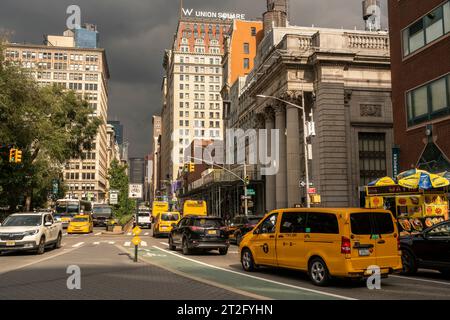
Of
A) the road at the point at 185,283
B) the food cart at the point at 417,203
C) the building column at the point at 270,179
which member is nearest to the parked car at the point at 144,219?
the building column at the point at 270,179

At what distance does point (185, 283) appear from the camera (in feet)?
36.9

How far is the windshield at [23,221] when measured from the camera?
784 inches

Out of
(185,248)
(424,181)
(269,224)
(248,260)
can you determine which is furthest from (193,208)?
(269,224)

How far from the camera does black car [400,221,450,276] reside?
1237 centimetres

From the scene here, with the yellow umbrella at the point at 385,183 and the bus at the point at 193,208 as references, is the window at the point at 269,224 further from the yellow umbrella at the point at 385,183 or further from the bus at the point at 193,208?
the bus at the point at 193,208

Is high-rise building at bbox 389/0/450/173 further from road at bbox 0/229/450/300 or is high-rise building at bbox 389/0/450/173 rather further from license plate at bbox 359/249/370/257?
license plate at bbox 359/249/370/257

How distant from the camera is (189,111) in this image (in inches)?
5822

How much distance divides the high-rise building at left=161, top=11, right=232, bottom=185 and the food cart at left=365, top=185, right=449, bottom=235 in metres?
128

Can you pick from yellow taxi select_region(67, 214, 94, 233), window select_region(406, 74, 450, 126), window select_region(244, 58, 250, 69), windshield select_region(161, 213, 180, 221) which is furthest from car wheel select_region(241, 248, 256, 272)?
window select_region(244, 58, 250, 69)

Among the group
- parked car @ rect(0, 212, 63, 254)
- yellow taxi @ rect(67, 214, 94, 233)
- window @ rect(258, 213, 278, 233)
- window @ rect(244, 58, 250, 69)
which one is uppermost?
window @ rect(244, 58, 250, 69)

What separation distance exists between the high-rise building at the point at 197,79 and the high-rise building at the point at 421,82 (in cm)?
11955
